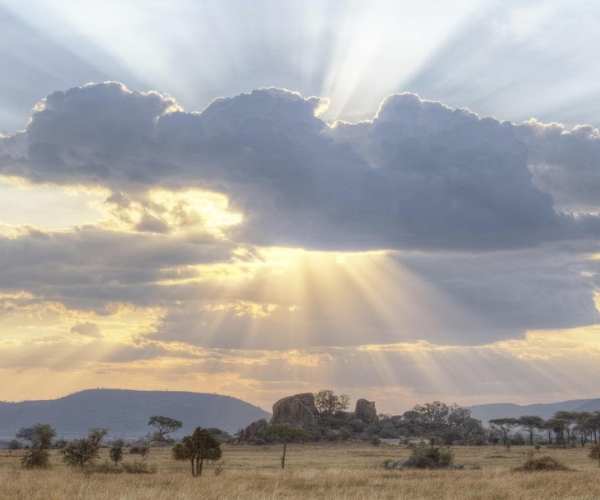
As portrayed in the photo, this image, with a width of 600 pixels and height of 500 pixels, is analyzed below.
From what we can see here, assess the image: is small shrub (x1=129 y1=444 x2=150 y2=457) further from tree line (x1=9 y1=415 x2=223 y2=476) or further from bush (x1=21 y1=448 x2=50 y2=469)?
bush (x1=21 y1=448 x2=50 y2=469)

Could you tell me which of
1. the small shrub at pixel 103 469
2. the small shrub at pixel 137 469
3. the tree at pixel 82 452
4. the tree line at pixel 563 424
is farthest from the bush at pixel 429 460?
the tree line at pixel 563 424

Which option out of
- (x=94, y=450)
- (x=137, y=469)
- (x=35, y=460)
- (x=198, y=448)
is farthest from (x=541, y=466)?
(x=35, y=460)

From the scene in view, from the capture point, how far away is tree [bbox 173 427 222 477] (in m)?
56.6

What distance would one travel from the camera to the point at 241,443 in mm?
170750

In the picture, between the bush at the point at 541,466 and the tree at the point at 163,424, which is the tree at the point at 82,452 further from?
the tree at the point at 163,424

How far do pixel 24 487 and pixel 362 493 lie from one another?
622 inches

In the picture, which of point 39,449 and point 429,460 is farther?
point 429,460

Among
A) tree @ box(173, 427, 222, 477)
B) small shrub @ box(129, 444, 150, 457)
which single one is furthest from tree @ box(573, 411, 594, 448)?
tree @ box(173, 427, 222, 477)

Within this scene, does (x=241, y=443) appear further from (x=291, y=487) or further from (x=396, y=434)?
(x=291, y=487)

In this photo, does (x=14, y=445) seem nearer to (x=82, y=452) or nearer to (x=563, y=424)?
(x=82, y=452)

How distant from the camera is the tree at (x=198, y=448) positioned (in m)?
56.6

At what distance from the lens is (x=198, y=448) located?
5666cm

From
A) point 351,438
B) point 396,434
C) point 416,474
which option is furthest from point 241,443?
point 416,474

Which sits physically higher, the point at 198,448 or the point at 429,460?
the point at 198,448
